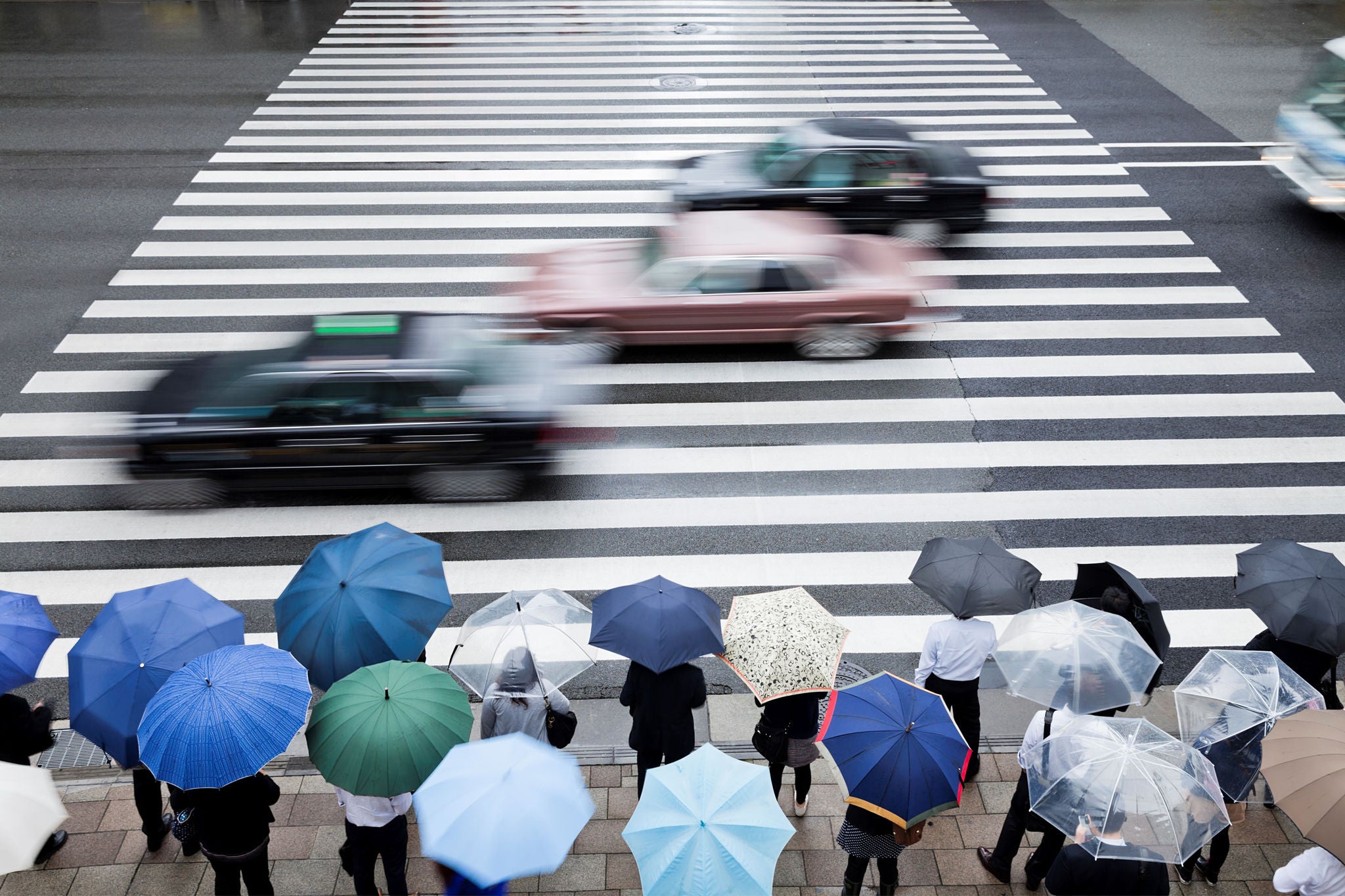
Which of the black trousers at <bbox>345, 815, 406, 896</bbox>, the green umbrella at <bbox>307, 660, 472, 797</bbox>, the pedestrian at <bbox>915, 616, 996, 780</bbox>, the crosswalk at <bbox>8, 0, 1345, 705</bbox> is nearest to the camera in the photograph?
the green umbrella at <bbox>307, 660, 472, 797</bbox>

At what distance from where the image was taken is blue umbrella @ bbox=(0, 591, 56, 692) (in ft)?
18.7

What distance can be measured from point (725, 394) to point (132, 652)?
688 centimetres

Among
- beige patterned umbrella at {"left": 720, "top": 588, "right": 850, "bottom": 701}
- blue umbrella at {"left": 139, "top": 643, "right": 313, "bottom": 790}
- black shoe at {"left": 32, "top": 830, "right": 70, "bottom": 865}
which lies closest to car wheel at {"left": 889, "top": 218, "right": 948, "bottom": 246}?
beige patterned umbrella at {"left": 720, "top": 588, "right": 850, "bottom": 701}

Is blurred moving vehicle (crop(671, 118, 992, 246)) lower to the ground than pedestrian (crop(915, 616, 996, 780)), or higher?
higher

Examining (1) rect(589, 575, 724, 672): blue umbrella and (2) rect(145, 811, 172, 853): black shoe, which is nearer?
(1) rect(589, 575, 724, 672): blue umbrella

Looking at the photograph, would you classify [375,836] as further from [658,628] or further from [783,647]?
[783,647]

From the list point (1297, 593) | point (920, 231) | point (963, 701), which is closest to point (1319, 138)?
point (920, 231)

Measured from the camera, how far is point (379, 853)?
5898 mm

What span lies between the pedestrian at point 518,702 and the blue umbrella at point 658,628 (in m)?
0.38

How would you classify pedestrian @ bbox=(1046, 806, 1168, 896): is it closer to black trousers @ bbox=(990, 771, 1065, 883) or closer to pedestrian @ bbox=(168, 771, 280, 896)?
black trousers @ bbox=(990, 771, 1065, 883)

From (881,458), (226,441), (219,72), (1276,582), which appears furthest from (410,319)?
A: (219,72)

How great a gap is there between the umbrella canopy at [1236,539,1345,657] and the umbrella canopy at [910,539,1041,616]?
1.31 meters

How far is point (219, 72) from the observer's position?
19609 millimetres

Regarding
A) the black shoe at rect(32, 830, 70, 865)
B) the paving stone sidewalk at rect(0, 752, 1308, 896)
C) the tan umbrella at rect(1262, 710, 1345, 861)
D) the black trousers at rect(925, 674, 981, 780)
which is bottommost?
the paving stone sidewalk at rect(0, 752, 1308, 896)
